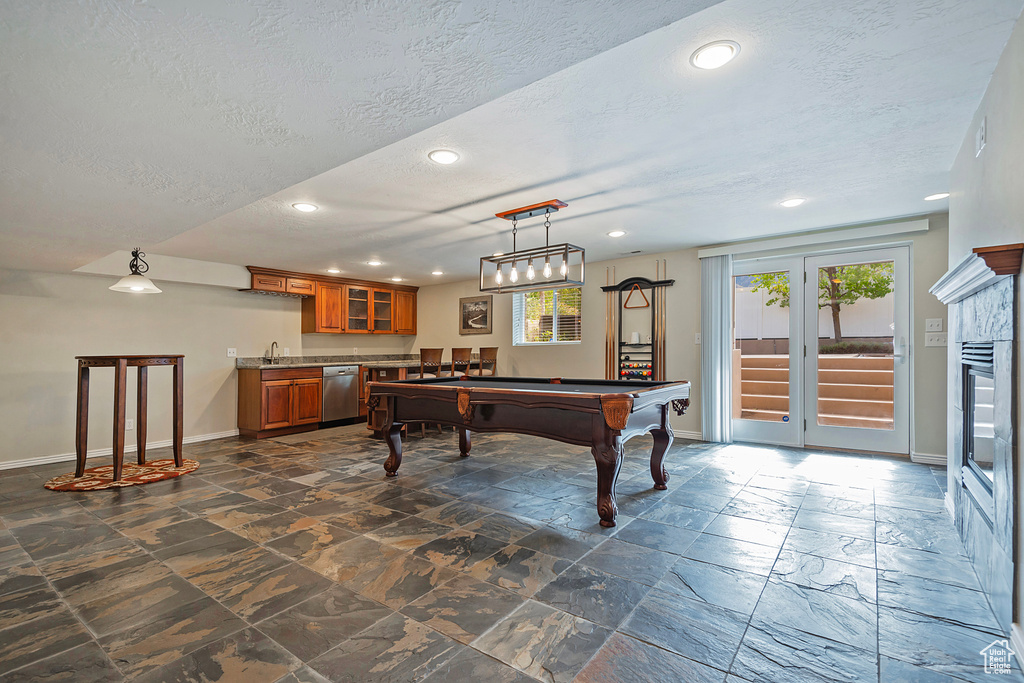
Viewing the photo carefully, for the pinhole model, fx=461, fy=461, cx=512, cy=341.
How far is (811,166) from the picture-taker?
3061mm

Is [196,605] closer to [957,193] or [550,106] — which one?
[550,106]

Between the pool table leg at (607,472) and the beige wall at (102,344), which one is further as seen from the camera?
the beige wall at (102,344)

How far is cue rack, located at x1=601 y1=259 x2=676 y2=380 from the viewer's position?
19.2 feet

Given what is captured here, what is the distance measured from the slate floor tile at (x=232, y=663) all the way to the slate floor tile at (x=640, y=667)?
1.04 metres

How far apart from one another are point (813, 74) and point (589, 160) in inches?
48.2

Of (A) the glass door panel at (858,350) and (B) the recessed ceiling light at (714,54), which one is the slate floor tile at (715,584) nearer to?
(B) the recessed ceiling light at (714,54)

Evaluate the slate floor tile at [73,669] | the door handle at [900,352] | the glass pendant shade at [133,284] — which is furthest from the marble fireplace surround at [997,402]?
the glass pendant shade at [133,284]

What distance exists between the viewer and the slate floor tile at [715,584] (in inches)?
79.5

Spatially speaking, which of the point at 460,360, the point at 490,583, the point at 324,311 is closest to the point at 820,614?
the point at 490,583

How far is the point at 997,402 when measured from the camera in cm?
198

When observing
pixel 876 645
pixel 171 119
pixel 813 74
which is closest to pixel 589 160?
pixel 813 74

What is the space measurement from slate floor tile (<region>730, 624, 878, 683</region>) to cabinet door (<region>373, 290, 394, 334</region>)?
7158 millimetres

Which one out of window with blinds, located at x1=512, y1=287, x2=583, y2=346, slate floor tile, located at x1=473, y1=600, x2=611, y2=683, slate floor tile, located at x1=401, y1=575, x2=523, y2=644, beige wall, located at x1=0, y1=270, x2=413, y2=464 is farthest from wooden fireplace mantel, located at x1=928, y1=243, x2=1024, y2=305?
beige wall, located at x1=0, y1=270, x2=413, y2=464

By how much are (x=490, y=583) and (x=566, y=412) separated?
47.9 inches
